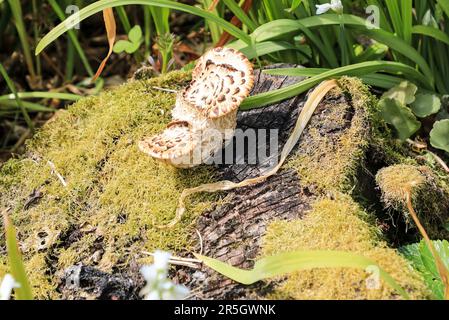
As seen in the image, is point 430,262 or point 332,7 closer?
point 430,262

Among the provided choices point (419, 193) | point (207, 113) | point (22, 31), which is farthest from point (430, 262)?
point (22, 31)

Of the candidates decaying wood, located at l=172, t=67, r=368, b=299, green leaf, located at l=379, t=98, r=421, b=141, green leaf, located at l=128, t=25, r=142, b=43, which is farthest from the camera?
green leaf, located at l=128, t=25, r=142, b=43

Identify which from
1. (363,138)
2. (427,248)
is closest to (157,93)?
(363,138)

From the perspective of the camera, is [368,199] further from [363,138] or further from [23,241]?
→ [23,241]

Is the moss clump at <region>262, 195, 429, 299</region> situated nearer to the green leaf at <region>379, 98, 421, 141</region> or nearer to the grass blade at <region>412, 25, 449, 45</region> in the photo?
the green leaf at <region>379, 98, 421, 141</region>

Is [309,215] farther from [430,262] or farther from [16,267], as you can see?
[16,267]

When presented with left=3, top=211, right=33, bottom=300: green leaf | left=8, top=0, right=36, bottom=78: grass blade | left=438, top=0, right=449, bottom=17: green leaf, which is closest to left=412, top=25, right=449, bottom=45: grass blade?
left=438, top=0, right=449, bottom=17: green leaf
